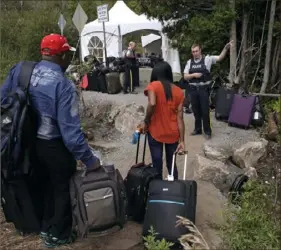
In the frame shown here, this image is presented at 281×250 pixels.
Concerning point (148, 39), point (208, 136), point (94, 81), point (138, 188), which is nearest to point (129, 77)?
point (94, 81)

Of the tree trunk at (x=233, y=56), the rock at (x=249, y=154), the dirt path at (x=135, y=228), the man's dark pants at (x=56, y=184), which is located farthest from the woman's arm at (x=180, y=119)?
the tree trunk at (x=233, y=56)

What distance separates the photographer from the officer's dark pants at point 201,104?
709 centimetres

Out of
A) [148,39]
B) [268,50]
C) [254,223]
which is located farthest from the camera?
[148,39]

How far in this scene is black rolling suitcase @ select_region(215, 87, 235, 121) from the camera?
8375 mm

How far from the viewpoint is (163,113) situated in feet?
14.4

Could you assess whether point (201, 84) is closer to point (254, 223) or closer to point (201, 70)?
point (201, 70)

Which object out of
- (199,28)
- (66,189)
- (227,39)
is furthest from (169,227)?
(227,39)

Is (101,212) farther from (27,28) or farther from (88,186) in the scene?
(27,28)

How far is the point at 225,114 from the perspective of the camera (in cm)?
844

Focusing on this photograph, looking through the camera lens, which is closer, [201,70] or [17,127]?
[17,127]

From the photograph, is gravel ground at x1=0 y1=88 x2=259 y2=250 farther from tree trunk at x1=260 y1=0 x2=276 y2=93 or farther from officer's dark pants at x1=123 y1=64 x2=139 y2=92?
tree trunk at x1=260 y1=0 x2=276 y2=93

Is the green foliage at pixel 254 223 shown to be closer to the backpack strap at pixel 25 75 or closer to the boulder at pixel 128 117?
the backpack strap at pixel 25 75

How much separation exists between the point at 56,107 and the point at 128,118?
5.70m

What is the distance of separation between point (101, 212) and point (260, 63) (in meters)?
7.96
